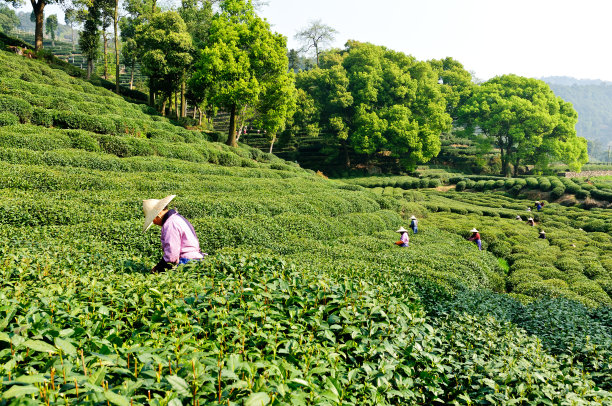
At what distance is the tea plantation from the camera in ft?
8.79

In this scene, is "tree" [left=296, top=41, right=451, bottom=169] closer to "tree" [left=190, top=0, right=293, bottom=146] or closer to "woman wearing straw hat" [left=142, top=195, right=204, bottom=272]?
"tree" [left=190, top=0, right=293, bottom=146]

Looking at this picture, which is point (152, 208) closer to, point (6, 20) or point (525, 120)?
point (525, 120)

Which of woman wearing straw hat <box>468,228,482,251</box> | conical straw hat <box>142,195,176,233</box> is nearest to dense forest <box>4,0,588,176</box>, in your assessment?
woman wearing straw hat <box>468,228,482,251</box>

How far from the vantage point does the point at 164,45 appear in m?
33.4

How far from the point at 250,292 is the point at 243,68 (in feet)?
104

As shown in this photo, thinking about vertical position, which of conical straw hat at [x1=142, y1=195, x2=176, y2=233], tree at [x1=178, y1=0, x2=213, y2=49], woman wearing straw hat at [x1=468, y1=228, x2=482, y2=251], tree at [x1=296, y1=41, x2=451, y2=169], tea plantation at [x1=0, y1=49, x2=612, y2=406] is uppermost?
tree at [x1=178, y1=0, x2=213, y2=49]

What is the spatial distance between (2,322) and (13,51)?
40.3 metres

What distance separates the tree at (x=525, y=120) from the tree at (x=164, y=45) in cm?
4263

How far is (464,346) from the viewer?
4.65 metres

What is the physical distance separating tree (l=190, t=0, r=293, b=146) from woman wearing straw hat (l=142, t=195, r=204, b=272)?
2685cm

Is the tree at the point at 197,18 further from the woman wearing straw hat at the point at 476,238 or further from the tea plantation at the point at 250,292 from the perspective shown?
the woman wearing straw hat at the point at 476,238

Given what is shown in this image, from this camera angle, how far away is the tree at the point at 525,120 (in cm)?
5038

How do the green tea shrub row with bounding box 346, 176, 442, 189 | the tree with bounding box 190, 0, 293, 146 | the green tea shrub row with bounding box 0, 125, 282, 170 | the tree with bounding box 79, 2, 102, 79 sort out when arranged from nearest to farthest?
the green tea shrub row with bounding box 0, 125, 282, 170, the tree with bounding box 190, 0, 293, 146, the tree with bounding box 79, 2, 102, 79, the green tea shrub row with bounding box 346, 176, 442, 189

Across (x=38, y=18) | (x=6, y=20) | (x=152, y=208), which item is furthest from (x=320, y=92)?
(x=6, y=20)
